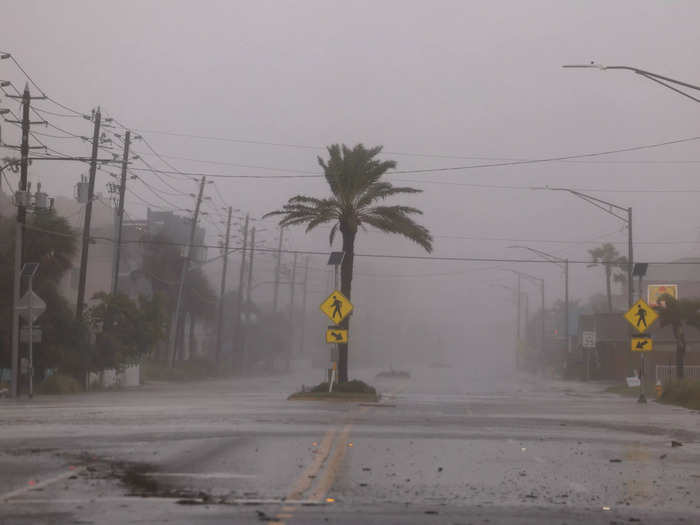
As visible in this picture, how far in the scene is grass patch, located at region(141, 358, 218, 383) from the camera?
73.6 meters

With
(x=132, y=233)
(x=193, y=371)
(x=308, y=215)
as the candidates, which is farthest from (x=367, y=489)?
(x=132, y=233)

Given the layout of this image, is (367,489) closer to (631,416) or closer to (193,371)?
(631,416)

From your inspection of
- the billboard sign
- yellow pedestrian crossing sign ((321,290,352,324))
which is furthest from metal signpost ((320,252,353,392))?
the billboard sign

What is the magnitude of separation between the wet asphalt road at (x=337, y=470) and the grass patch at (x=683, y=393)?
40.6 ft

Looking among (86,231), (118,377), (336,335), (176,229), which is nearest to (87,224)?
(86,231)

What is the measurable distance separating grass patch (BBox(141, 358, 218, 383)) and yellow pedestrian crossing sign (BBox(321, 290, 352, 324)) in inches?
1296

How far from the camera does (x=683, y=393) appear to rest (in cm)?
→ 3809

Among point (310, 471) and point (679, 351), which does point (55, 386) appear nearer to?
point (679, 351)

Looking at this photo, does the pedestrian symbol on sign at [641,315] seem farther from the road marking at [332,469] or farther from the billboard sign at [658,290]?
the billboard sign at [658,290]

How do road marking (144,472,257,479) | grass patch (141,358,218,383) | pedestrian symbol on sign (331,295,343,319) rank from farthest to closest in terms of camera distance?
grass patch (141,358,218,383)
pedestrian symbol on sign (331,295,343,319)
road marking (144,472,257,479)

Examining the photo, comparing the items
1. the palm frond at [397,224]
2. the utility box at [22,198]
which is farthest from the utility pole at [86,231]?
the palm frond at [397,224]

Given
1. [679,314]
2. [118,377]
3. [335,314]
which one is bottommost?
[118,377]

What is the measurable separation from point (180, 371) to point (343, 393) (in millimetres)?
41644

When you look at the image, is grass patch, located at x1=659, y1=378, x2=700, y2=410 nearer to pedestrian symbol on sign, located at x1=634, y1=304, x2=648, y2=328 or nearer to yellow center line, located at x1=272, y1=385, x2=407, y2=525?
pedestrian symbol on sign, located at x1=634, y1=304, x2=648, y2=328
